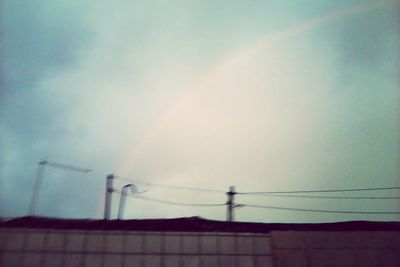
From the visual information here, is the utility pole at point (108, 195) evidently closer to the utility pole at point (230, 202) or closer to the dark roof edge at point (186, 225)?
the utility pole at point (230, 202)

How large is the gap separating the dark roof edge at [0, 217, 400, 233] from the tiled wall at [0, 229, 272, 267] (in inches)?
7.9

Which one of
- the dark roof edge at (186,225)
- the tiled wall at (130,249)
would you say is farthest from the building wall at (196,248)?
the dark roof edge at (186,225)

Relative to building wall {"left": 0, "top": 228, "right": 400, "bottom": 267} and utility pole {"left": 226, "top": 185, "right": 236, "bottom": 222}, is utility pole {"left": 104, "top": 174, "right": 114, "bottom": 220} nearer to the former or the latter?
utility pole {"left": 226, "top": 185, "right": 236, "bottom": 222}

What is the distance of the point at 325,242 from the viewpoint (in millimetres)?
6344

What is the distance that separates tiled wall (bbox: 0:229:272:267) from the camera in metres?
5.72

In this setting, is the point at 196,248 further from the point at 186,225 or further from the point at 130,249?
the point at 130,249

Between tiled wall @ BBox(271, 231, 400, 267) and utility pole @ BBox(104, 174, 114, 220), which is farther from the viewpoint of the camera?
utility pole @ BBox(104, 174, 114, 220)

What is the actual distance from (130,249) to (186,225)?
3.82ft

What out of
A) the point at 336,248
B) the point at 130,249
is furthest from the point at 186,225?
the point at 336,248

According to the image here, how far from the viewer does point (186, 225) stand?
261 inches

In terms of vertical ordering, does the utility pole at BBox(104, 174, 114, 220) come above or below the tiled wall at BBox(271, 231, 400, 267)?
above

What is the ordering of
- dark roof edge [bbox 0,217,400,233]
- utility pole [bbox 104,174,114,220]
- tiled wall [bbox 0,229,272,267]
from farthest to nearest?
1. utility pole [bbox 104,174,114,220]
2. dark roof edge [bbox 0,217,400,233]
3. tiled wall [bbox 0,229,272,267]

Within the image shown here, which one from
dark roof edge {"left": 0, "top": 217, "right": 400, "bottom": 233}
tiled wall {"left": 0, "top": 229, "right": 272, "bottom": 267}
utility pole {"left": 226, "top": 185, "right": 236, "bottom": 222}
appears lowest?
tiled wall {"left": 0, "top": 229, "right": 272, "bottom": 267}

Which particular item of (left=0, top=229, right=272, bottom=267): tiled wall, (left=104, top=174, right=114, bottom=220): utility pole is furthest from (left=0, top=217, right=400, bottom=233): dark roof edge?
(left=104, top=174, right=114, bottom=220): utility pole
